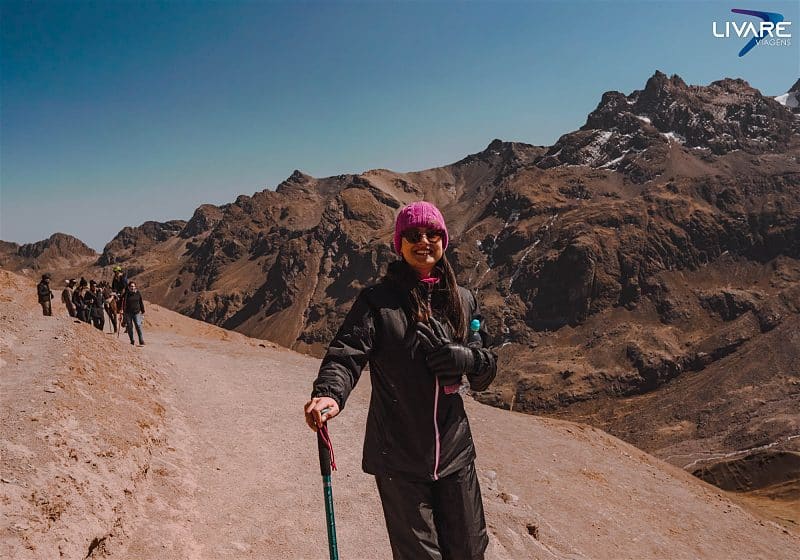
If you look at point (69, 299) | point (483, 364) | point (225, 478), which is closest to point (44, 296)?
point (69, 299)

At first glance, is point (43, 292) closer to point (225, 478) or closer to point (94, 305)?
point (94, 305)

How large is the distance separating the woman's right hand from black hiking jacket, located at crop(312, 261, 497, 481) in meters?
0.10

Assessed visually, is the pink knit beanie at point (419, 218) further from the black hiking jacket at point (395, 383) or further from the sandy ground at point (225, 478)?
the sandy ground at point (225, 478)

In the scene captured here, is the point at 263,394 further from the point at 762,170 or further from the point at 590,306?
the point at 762,170

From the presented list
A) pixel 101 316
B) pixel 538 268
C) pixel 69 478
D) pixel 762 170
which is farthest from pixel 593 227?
pixel 69 478

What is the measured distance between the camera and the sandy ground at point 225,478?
663cm

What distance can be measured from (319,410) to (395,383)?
52 centimetres

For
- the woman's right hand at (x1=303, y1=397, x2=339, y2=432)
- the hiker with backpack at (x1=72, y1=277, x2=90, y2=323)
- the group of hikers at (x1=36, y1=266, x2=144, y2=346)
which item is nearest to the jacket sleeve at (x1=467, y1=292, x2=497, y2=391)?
the woman's right hand at (x1=303, y1=397, x2=339, y2=432)

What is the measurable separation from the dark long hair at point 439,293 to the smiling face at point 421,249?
2.3 inches

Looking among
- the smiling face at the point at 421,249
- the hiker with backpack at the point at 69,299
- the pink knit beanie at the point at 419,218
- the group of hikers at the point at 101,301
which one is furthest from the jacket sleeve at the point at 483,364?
the hiker with backpack at the point at 69,299

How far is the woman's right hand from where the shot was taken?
10.1 feet

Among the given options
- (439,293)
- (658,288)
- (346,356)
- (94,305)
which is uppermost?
(658,288)

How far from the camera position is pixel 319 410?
10.1 ft

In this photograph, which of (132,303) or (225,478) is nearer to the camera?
(225,478)
